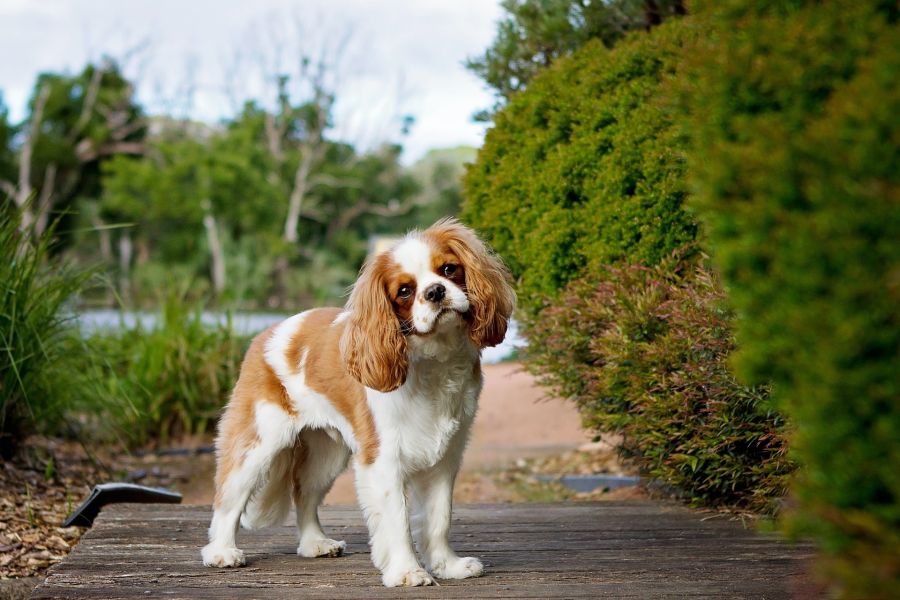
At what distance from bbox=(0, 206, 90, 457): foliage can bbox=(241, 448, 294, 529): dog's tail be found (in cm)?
189

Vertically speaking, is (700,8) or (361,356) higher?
(700,8)

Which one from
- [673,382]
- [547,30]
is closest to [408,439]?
[673,382]

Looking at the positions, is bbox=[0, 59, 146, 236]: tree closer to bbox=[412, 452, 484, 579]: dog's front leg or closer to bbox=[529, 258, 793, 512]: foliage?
bbox=[529, 258, 793, 512]: foliage

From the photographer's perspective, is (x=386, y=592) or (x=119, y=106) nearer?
(x=386, y=592)

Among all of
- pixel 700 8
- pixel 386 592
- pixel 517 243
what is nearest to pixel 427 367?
pixel 386 592

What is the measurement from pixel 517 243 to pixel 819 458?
4840 millimetres

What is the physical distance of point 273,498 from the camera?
4.46m

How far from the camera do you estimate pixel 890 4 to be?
6.52ft

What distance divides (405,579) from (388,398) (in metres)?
0.70

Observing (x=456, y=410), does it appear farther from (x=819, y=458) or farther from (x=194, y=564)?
(x=819, y=458)

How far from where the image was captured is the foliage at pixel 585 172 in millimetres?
5395

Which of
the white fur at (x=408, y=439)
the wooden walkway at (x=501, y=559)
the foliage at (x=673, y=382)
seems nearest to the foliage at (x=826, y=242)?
the white fur at (x=408, y=439)

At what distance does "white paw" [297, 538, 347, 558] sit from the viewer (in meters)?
4.42

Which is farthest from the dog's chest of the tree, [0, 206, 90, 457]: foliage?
the tree
